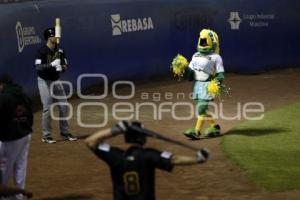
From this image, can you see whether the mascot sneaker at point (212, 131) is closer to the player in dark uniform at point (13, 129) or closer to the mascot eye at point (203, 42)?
the mascot eye at point (203, 42)

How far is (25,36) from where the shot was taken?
54.5 feet

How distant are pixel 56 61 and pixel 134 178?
6437mm

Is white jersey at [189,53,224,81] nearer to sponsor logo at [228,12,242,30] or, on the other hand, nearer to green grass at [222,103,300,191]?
green grass at [222,103,300,191]

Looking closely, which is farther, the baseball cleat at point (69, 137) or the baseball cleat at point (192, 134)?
the baseball cleat at point (69, 137)

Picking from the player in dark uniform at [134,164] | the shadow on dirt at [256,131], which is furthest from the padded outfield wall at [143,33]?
the player in dark uniform at [134,164]

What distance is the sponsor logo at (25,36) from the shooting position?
642 inches

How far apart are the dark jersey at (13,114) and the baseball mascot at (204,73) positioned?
4.99 m

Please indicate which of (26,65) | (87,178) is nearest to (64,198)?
(87,178)

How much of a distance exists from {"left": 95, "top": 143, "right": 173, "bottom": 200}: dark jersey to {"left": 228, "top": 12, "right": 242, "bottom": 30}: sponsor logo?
1709cm

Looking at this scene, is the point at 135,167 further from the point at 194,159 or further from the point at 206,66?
the point at 206,66

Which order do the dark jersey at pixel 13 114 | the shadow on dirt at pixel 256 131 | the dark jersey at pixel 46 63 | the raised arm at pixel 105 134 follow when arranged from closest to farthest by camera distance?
the raised arm at pixel 105 134, the dark jersey at pixel 13 114, the dark jersey at pixel 46 63, the shadow on dirt at pixel 256 131

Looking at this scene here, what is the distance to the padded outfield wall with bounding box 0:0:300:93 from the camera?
54.8 ft

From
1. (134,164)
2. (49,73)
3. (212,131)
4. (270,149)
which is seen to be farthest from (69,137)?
(134,164)

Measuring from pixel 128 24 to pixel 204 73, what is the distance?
8.14 metres
